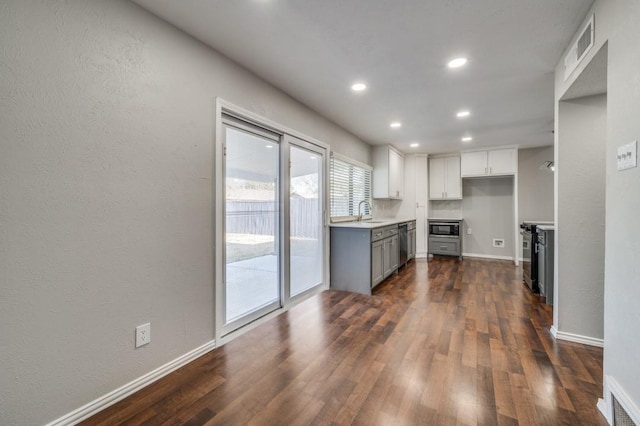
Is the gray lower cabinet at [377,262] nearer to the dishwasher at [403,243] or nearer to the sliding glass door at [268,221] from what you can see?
the sliding glass door at [268,221]

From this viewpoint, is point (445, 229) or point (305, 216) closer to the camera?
point (305, 216)

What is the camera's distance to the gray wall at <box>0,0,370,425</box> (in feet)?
4.55

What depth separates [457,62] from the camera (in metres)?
2.60

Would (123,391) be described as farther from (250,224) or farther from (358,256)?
(358,256)

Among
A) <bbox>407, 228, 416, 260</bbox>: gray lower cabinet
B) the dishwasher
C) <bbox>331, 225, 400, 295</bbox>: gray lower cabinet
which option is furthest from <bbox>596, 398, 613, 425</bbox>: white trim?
<bbox>407, 228, 416, 260</bbox>: gray lower cabinet

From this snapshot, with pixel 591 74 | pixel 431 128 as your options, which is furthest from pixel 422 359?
pixel 431 128

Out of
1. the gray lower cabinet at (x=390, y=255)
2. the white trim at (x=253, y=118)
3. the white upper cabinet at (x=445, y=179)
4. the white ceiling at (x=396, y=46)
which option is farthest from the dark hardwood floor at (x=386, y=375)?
the white upper cabinet at (x=445, y=179)

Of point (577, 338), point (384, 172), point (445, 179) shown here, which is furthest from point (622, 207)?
point (445, 179)

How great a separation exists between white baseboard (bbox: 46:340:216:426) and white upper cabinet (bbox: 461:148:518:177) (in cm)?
629

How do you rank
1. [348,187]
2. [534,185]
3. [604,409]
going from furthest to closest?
[534,185]
[348,187]
[604,409]

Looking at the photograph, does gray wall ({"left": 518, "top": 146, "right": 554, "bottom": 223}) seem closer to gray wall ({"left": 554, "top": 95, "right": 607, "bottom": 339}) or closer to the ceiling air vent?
gray wall ({"left": 554, "top": 95, "right": 607, "bottom": 339})

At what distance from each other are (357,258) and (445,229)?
3.46m

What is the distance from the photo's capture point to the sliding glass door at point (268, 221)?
266 centimetres

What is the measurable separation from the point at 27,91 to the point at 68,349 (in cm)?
135
